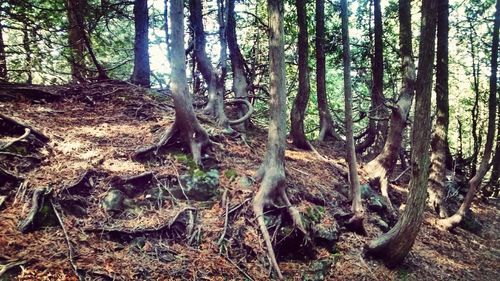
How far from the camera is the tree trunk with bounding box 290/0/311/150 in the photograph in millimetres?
9695

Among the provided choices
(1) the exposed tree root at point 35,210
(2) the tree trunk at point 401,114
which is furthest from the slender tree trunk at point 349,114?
(1) the exposed tree root at point 35,210

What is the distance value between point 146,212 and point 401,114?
23.7 feet

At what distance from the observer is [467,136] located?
83.2 ft

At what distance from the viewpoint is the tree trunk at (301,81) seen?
970cm

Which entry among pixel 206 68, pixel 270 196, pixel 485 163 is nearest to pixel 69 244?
pixel 270 196

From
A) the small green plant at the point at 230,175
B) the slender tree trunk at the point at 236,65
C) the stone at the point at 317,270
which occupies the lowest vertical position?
the stone at the point at 317,270

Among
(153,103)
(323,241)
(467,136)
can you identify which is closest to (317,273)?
(323,241)

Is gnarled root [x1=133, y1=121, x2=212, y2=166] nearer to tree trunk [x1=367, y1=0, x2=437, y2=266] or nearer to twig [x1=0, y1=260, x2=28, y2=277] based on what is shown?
twig [x1=0, y1=260, x2=28, y2=277]

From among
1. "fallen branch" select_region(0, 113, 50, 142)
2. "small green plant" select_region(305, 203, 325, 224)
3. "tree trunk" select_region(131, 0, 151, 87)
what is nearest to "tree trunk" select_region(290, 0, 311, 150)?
"small green plant" select_region(305, 203, 325, 224)

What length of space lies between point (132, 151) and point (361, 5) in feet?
37.6

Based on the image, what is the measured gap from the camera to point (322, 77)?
11352 millimetres

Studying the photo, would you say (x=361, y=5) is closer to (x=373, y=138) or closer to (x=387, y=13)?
(x=387, y=13)

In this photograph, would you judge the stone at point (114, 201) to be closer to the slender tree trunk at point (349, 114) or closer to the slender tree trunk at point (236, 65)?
the slender tree trunk at point (349, 114)

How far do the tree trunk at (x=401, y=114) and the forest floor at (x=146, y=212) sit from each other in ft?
5.85
